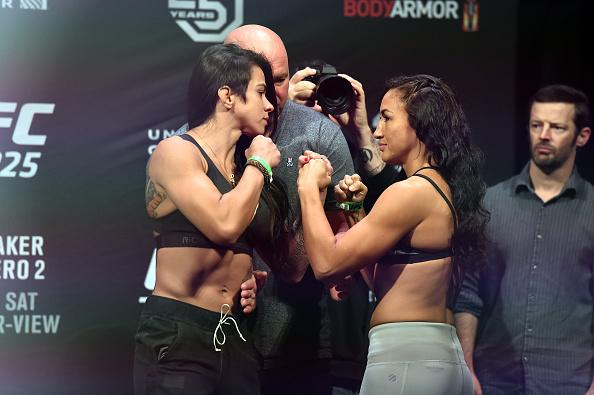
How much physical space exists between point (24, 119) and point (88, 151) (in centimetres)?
29

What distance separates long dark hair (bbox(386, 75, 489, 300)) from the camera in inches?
112

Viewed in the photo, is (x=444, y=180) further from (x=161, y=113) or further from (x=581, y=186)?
(x=161, y=113)

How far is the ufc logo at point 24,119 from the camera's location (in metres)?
4.11

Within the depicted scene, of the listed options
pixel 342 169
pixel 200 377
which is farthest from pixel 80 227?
pixel 200 377

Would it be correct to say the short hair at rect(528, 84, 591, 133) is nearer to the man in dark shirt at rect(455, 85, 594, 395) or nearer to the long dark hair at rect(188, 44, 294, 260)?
the man in dark shirt at rect(455, 85, 594, 395)

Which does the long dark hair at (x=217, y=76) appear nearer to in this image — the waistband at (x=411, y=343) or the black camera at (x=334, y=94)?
the black camera at (x=334, y=94)

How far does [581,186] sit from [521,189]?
0.24 meters

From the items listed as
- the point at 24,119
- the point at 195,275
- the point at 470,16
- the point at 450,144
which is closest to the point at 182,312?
the point at 195,275

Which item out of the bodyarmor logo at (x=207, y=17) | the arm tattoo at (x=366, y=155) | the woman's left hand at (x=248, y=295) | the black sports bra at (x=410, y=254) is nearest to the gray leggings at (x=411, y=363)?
the black sports bra at (x=410, y=254)

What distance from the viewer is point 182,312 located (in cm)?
275

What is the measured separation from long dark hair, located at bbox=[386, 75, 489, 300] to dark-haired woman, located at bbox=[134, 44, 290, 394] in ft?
1.43

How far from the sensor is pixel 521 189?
405 centimetres

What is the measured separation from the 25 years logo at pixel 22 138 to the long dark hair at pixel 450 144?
1819mm

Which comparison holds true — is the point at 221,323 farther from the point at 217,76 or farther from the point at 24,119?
the point at 24,119
